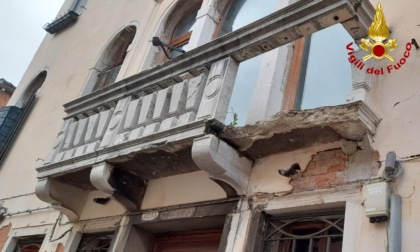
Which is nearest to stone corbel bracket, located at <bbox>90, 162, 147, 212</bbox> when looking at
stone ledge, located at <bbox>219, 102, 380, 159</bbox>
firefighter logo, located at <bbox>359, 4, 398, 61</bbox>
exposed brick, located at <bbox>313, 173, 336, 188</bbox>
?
stone ledge, located at <bbox>219, 102, 380, 159</bbox>

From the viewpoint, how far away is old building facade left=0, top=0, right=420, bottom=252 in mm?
3617

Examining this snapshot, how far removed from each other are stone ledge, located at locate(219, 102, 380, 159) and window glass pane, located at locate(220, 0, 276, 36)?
2.43 m

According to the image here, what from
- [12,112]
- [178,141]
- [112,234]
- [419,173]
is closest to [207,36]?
[178,141]

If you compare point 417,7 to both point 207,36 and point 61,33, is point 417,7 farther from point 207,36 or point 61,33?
point 61,33

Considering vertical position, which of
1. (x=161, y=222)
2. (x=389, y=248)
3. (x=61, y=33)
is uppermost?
(x=61, y=33)

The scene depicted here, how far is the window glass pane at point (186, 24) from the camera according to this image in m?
7.49

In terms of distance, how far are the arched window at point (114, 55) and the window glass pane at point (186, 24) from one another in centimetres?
115

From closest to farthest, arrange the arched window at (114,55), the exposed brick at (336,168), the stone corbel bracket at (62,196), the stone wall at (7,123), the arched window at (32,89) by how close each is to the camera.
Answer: the exposed brick at (336,168), the stone corbel bracket at (62,196), the arched window at (114,55), the stone wall at (7,123), the arched window at (32,89)

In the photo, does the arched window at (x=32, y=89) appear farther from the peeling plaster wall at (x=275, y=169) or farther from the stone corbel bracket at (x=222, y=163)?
the peeling plaster wall at (x=275, y=169)

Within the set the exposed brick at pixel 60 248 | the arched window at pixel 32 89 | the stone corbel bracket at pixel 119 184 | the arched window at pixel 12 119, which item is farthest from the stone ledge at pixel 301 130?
the arched window at pixel 32 89

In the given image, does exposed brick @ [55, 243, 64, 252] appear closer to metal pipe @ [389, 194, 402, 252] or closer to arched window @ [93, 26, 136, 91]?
arched window @ [93, 26, 136, 91]

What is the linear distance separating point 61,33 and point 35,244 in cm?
556

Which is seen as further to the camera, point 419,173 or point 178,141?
point 178,141

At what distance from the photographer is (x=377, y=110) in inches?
151
